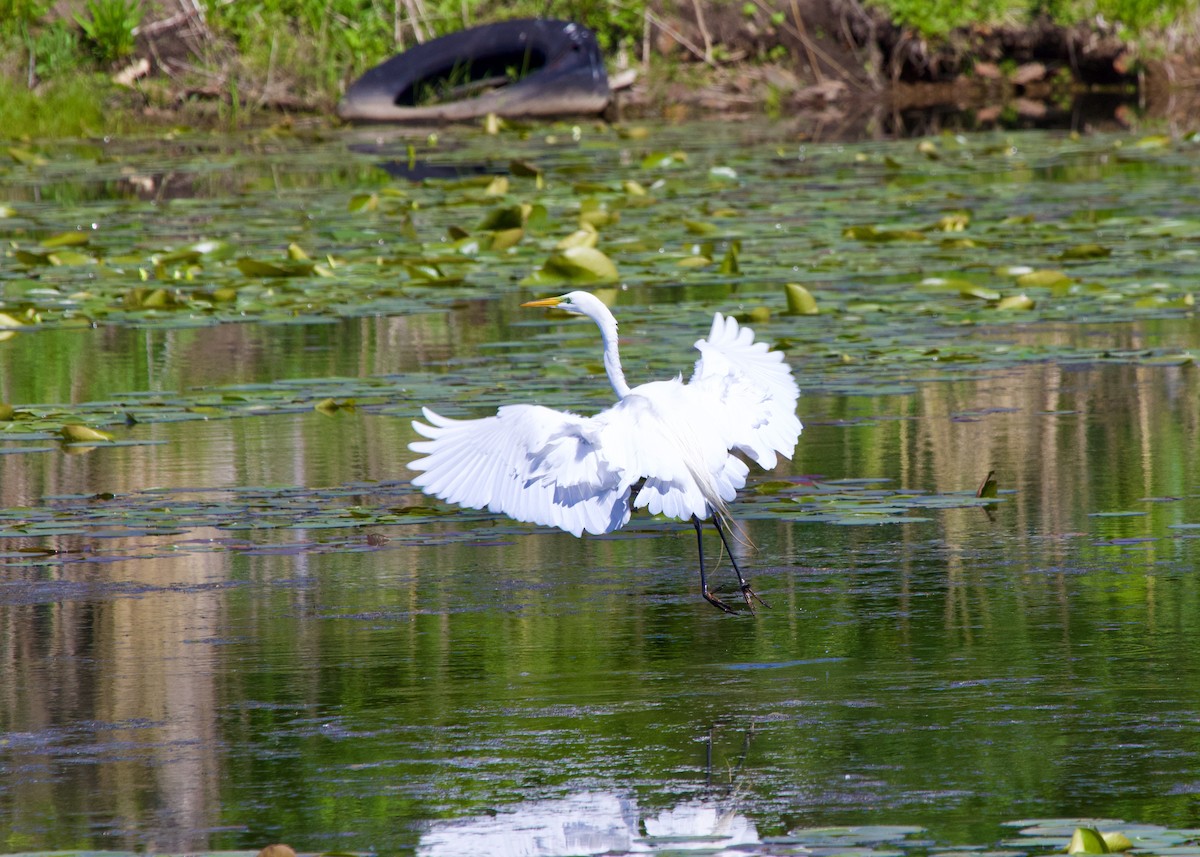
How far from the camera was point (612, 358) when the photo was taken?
5.78 meters

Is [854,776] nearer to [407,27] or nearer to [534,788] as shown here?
[534,788]

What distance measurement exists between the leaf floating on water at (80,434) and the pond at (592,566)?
7cm

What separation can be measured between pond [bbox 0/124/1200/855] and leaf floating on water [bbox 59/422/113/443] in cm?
7

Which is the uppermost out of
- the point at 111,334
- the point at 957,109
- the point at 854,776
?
the point at 957,109

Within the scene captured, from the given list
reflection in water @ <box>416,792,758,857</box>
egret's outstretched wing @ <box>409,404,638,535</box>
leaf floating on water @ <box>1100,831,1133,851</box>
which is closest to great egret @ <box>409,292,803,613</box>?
egret's outstretched wing @ <box>409,404,638,535</box>

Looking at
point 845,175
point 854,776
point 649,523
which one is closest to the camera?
point 854,776

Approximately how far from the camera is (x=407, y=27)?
23.7 meters

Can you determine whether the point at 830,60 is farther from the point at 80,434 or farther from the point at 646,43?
the point at 80,434

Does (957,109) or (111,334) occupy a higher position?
(957,109)

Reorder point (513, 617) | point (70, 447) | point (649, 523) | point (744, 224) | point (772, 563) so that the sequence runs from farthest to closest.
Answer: point (744, 224), point (70, 447), point (649, 523), point (772, 563), point (513, 617)

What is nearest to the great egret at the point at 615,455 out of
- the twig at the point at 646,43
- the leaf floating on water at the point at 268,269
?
the leaf floating on water at the point at 268,269

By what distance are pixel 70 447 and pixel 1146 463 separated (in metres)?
3.73

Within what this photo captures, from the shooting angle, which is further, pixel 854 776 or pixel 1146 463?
pixel 1146 463

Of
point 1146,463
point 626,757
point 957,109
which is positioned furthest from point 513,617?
point 957,109
